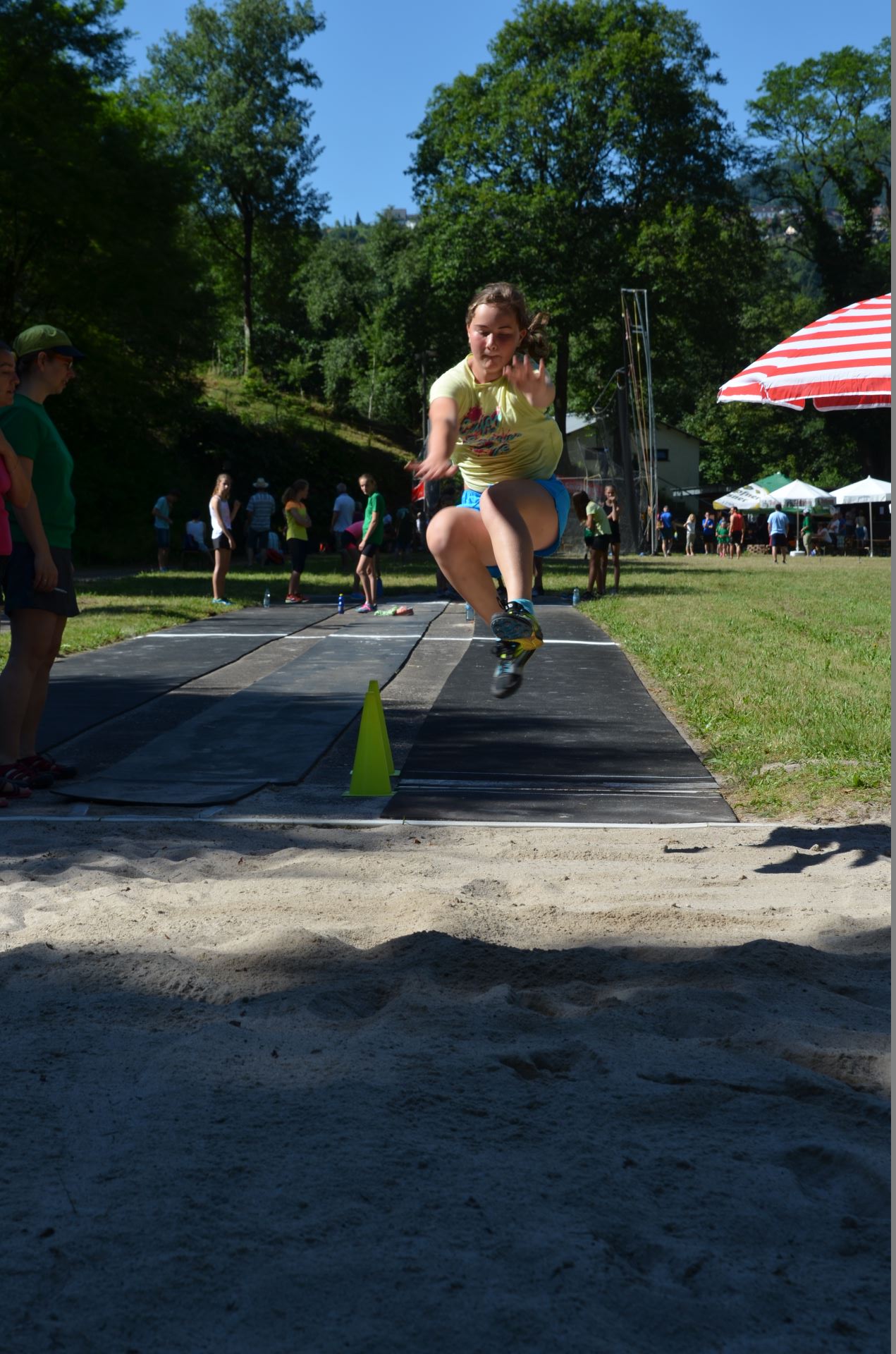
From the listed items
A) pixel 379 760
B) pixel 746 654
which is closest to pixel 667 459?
pixel 746 654

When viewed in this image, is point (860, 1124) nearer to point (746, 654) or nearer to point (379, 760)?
point (379, 760)

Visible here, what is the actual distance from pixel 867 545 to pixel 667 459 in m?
25.2

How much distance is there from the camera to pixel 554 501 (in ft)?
19.6

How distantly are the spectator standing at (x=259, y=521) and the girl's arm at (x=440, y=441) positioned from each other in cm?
2235

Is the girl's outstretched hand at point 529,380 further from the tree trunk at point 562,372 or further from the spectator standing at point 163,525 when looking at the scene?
the tree trunk at point 562,372

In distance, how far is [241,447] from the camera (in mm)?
42094

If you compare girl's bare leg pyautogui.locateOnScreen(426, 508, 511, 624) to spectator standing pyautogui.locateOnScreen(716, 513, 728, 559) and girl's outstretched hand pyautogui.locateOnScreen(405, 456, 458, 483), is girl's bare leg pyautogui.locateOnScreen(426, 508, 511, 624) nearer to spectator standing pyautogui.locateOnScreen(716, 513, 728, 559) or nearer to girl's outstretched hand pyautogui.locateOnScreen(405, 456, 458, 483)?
girl's outstretched hand pyautogui.locateOnScreen(405, 456, 458, 483)

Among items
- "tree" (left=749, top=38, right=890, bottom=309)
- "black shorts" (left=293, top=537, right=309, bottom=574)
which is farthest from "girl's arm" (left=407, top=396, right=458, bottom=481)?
"tree" (left=749, top=38, right=890, bottom=309)

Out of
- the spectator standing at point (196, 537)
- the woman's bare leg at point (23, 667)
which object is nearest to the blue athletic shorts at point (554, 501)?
the woman's bare leg at point (23, 667)

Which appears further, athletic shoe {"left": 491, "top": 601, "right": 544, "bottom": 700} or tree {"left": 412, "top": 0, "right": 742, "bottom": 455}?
tree {"left": 412, "top": 0, "right": 742, "bottom": 455}

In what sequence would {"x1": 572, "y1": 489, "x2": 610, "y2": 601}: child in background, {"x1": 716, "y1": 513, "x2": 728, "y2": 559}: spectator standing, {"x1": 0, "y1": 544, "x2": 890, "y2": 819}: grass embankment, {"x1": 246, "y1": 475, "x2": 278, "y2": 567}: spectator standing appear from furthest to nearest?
1. {"x1": 716, "y1": 513, "x2": 728, "y2": 559}: spectator standing
2. {"x1": 246, "y1": 475, "x2": 278, "y2": 567}: spectator standing
3. {"x1": 572, "y1": 489, "x2": 610, "y2": 601}: child in background
4. {"x1": 0, "y1": 544, "x2": 890, "y2": 819}: grass embankment

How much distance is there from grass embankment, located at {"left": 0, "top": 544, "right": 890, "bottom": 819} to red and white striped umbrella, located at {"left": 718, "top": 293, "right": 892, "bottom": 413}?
212 centimetres

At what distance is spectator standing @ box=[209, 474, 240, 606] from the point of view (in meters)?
17.5

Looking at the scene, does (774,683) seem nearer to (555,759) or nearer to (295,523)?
(555,759)
